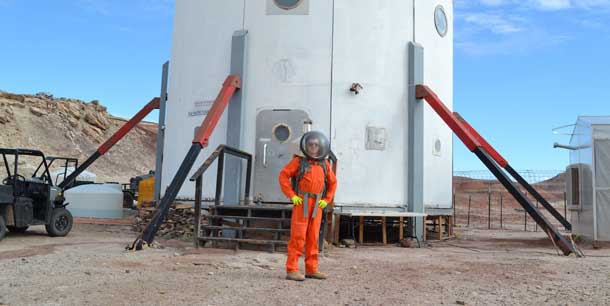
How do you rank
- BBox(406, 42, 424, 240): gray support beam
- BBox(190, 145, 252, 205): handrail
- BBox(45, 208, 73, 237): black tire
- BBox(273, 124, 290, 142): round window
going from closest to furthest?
BBox(190, 145, 252, 205): handrail, BBox(45, 208, 73, 237): black tire, BBox(273, 124, 290, 142): round window, BBox(406, 42, 424, 240): gray support beam

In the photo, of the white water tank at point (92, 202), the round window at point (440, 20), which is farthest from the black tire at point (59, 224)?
the round window at point (440, 20)

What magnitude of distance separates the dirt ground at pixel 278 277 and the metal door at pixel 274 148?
8.10 feet

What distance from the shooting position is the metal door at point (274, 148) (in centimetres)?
1194

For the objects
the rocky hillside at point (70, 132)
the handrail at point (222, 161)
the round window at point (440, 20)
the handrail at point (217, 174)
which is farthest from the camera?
the rocky hillside at point (70, 132)

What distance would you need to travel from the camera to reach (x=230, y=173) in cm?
1200

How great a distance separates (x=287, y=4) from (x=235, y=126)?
2.95 metres

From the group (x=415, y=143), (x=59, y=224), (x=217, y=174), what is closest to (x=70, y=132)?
(x=59, y=224)

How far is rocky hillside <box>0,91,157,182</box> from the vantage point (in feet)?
141

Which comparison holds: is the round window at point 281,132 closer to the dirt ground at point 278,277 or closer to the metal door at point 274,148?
the metal door at point 274,148

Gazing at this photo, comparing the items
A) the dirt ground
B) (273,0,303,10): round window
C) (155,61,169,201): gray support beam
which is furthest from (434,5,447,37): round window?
(155,61,169,201): gray support beam

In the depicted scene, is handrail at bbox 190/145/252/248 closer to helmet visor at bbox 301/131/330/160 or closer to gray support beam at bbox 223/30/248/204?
gray support beam at bbox 223/30/248/204

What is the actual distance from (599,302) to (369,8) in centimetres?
836

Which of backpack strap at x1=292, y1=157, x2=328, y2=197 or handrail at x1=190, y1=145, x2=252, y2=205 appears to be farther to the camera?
handrail at x1=190, y1=145, x2=252, y2=205

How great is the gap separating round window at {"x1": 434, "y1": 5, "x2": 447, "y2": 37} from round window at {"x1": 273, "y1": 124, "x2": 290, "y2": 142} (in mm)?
4709
